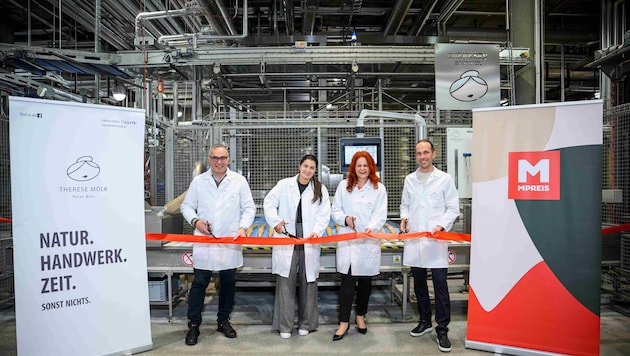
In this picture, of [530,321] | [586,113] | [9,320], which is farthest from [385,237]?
[9,320]

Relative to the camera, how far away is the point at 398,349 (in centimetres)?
323

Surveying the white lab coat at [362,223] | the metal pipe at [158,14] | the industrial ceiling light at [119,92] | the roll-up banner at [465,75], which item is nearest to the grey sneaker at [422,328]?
the white lab coat at [362,223]

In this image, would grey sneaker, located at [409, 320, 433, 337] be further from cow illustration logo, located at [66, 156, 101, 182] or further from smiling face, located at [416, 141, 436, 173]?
cow illustration logo, located at [66, 156, 101, 182]

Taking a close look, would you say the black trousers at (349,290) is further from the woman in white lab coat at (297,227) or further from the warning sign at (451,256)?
the warning sign at (451,256)

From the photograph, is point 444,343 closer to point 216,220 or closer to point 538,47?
point 216,220

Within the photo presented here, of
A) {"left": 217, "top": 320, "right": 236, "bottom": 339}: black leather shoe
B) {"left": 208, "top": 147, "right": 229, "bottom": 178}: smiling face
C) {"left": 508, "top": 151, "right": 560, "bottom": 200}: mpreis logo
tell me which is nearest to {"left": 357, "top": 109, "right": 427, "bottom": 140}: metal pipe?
{"left": 508, "top": 151, "right": 560, "bottom": 200}: mpreis logo

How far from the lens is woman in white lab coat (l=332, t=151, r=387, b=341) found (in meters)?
3.25

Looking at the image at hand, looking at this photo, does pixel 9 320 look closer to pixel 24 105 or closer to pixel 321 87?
pixel 24 105

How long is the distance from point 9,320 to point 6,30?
17.4 feet

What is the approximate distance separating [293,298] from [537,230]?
2.17 metres

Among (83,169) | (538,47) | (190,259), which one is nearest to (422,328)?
(190,259)

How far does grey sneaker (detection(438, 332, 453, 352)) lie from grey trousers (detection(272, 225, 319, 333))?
45.1 inches

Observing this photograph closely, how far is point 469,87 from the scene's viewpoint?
454 centimetres

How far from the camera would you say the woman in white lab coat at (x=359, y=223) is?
10.7 ft
